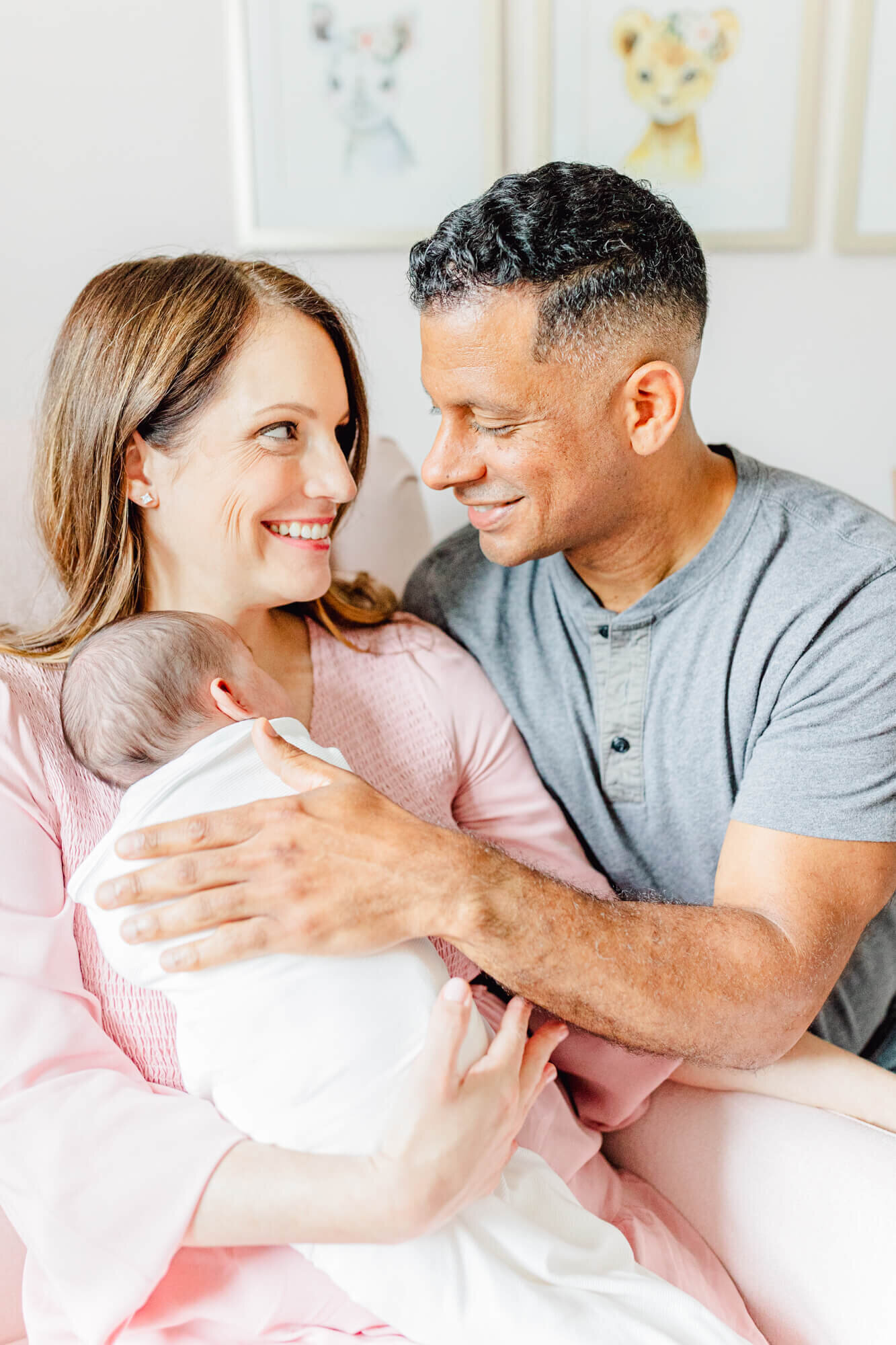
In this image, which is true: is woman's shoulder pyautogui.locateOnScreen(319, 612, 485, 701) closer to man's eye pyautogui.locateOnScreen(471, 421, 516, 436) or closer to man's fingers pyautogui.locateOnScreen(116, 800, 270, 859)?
man's eye pyautogui.locateOnScreen(471, 421, 516, 436)

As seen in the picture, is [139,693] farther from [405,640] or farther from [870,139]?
[870,139]

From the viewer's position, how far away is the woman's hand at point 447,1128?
0.95 metres

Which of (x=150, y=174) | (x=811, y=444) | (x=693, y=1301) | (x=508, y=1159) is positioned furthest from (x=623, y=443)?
(x=811, y=444)

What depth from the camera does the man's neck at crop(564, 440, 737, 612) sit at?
1.49 meters

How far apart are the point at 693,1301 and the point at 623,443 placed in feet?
3.23

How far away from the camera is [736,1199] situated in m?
1.26

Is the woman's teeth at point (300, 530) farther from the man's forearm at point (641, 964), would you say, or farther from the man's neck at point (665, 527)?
the man's forearm at point (641, 964)

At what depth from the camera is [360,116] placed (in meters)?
2.15

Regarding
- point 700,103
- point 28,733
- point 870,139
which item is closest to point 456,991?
point 28,733

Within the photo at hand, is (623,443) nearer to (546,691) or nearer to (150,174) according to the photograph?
(546,691)

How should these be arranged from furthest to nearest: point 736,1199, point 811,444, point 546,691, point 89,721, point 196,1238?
point 811,444
point 546,691
point 736,1199
point 89,721
point 196,1238

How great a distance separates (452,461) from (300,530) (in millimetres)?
231

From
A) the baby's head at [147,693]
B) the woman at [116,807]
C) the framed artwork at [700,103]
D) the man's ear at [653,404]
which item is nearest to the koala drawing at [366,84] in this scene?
the framed artwork at [700,103]

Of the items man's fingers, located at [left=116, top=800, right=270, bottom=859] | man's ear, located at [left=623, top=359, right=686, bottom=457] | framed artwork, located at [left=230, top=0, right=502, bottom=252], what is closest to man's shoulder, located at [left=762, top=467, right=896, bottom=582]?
man's ear, located at [left=623, top=359, right=686, bottom=457]
